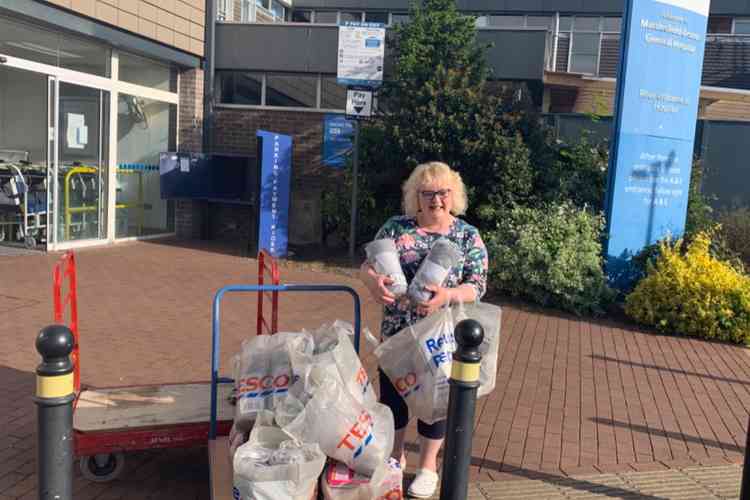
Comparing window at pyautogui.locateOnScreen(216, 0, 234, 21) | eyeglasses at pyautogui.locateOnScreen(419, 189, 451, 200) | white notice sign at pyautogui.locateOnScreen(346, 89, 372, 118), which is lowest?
eyeglasses at pyautogui.locateOnScreen(419, 189, 451, 200)

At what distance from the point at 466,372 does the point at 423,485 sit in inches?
36.2

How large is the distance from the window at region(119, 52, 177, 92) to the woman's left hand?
31.9ft

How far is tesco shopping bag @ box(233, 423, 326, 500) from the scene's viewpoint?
2.73m

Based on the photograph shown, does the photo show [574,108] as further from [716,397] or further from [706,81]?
[716,397]

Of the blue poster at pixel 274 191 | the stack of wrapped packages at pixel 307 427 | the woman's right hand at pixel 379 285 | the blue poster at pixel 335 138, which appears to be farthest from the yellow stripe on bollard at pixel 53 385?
the blue poster at pixel 335 138

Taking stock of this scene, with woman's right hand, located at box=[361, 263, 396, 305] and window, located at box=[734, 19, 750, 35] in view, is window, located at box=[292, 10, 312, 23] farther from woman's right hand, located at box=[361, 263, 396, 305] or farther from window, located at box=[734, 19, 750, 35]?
woman's right hand, located at box=[361, 263, 396, 305]

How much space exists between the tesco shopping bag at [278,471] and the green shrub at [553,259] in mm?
5847

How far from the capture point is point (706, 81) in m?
17.3

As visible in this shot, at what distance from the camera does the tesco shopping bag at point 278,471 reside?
2.73m

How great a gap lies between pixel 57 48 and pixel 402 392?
8888mm

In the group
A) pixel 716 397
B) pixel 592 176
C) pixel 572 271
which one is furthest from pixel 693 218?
pixel 716 397

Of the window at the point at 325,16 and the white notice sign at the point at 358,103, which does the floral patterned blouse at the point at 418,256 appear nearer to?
the white notice sign at the point at 358,103

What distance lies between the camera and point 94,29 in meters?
10.1

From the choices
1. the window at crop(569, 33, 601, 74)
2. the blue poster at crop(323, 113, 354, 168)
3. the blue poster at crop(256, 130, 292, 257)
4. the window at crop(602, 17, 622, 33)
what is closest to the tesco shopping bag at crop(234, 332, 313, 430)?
the blue poster at crop(256, 130, 292, 257)
